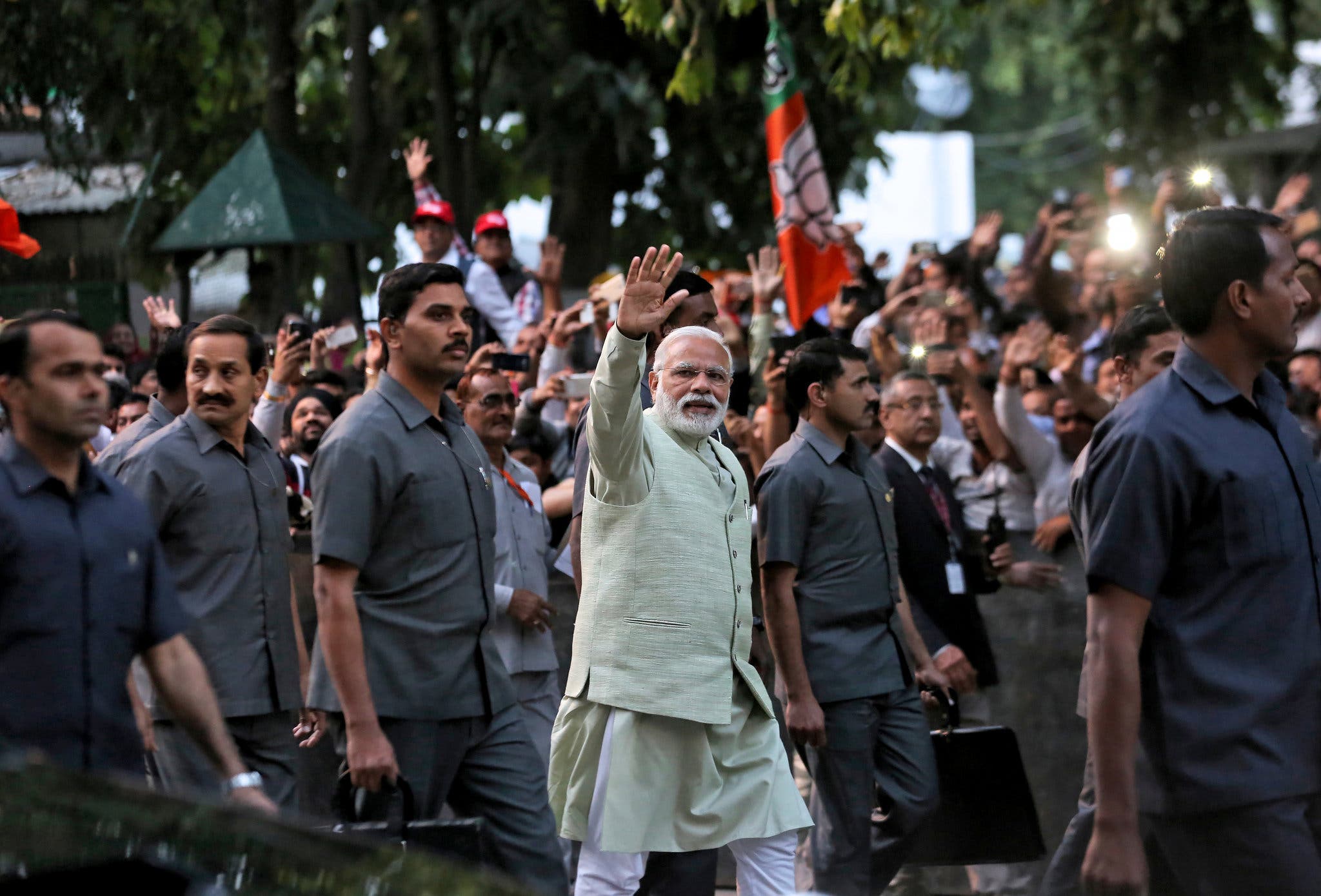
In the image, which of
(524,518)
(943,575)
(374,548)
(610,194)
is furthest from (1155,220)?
(374,548)

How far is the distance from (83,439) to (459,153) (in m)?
12.4

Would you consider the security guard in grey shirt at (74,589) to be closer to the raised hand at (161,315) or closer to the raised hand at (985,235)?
the raised hand at (161,315)

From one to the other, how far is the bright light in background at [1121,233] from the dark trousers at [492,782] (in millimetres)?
8933

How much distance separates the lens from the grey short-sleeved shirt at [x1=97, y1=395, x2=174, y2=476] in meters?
6.26

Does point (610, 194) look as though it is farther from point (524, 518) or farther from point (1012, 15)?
point (524, 518)

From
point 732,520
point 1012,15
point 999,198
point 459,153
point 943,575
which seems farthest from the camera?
point 999,198

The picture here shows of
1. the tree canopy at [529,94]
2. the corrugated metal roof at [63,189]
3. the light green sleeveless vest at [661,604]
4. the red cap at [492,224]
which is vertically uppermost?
the tree canopy at [529,94]

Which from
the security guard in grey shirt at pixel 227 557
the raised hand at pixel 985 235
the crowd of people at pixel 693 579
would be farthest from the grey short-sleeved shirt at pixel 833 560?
the raised hand at pixel 985 235

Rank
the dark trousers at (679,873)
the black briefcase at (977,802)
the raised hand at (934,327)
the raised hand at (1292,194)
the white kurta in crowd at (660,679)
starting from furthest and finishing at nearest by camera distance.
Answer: the raised hand at (1292,194) < the raised hand at (934,327) < the black briefcase at (977,802) < the dark trousers at (679,873) < the white kurta in crowd at (660,679)

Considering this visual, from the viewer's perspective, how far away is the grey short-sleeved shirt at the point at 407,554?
5.46 m

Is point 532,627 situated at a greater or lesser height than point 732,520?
lesser

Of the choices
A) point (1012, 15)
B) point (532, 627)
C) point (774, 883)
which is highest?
point (1012, 15)

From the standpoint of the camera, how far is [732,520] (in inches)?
236

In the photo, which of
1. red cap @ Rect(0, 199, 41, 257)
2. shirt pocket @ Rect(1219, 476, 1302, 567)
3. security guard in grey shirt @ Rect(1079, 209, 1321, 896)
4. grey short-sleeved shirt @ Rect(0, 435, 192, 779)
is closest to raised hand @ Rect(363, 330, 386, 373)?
red cap @ Rect(0, 199, 41, 257)
